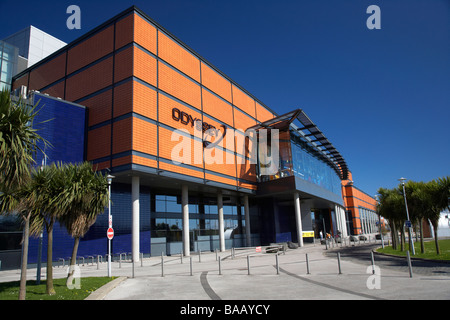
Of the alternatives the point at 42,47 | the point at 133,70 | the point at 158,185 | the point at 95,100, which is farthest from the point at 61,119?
the point at 42,47

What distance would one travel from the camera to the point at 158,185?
3266 cm

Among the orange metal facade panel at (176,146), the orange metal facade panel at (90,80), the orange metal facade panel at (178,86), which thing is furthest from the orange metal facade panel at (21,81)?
the orange metal facade panel at (176,146)

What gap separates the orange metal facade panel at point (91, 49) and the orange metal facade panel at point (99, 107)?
4391 mm

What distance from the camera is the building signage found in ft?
106

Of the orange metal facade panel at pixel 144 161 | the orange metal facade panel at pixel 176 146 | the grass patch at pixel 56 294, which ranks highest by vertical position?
the orange metal facade panel at pixel 176 146

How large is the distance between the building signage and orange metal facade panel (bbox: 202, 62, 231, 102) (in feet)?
15.7

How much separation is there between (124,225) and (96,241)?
107 inches

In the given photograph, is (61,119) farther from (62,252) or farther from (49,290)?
(49,290)

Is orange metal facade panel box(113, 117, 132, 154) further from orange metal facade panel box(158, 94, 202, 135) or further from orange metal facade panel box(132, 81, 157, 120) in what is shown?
orange metal facade panel box(158, 94, 202, 135)

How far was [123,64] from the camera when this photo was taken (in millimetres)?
29203

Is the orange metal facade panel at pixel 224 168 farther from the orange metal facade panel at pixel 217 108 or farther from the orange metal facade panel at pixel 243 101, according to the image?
the orange metal facade panel at pixel 243 101

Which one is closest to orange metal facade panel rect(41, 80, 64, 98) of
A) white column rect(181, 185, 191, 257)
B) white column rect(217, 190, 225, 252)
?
white column rect(181, 185, 191, 257)

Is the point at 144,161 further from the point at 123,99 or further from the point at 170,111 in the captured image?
the point at 170,111

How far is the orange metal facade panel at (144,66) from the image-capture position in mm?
28797
